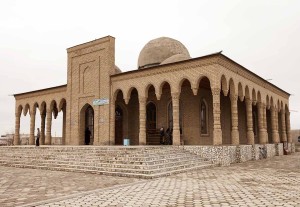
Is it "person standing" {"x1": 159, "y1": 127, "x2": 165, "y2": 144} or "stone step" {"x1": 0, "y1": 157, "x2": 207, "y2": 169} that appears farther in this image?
"person standing" {"x1": 159, "y1": 127, "x2": 165, "y2": 144}

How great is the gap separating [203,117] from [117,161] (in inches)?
356

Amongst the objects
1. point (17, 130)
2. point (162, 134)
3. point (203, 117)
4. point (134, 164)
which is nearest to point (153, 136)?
point (162, 134)

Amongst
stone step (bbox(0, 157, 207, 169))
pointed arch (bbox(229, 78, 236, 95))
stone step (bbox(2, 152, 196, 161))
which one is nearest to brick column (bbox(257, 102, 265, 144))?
pointed arch (bbox(229, 78, 236, 95))

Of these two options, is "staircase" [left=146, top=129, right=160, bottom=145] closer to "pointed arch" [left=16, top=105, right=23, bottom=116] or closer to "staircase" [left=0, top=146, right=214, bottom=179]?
"staircase" [left=0, top=146, right=214, bottom=179]

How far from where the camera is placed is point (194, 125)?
1944 centimetres

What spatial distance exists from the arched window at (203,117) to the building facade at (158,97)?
6 cm

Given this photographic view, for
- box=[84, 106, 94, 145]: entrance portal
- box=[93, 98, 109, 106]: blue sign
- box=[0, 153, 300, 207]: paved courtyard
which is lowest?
box=[0, 153, 300, 207]: paved courtyard

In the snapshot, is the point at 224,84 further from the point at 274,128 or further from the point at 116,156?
the point at 274,128

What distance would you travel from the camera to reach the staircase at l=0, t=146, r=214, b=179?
11.2m

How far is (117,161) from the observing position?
1218 centimetres

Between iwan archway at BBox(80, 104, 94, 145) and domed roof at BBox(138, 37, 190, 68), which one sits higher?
domed roof at BBox(138, 37, 190, 68)

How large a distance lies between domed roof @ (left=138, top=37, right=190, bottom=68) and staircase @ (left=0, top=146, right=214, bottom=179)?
9802mm

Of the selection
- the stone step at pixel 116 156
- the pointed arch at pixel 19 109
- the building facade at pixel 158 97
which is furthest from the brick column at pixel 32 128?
the stone step at pixel 116 156

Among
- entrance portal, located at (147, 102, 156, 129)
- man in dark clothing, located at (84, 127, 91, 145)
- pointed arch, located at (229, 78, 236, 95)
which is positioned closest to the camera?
pointed arch, located at (229, 78, 236, 95)
